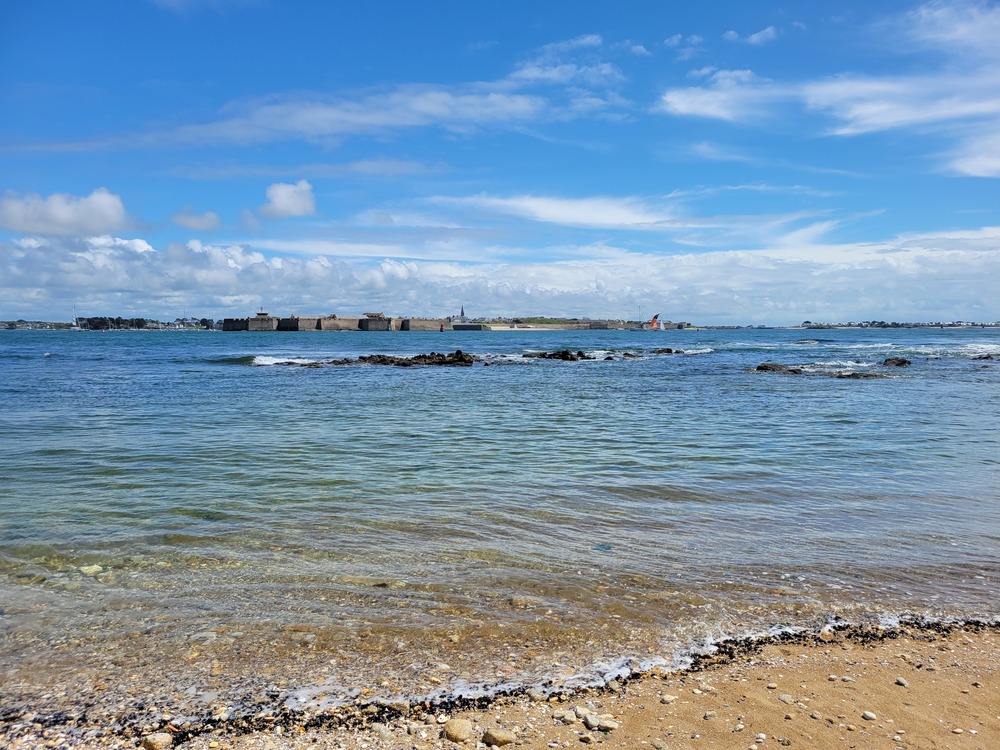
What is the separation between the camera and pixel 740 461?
12.1 metres

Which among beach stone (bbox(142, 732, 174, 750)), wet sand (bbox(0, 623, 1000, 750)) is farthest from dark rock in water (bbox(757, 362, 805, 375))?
beach stone (bbox(142, 732, 174, 750))

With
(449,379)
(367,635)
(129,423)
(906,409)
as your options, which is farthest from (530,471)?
(449,379)

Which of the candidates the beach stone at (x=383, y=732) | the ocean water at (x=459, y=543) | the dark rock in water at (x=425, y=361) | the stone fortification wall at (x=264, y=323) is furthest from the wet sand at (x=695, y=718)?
the stone fortification wall at (x=264, y=323)

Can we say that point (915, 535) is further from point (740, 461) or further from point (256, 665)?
point (256, 665)

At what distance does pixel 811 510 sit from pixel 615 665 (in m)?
5.28

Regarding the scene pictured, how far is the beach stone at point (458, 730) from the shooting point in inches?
150

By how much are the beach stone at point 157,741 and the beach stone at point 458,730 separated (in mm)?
1564

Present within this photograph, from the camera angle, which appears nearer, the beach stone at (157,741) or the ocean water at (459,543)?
the beach stone at (157,741)

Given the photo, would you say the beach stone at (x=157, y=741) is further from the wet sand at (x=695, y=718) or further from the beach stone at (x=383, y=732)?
the beach stone at (x=383, y=732)

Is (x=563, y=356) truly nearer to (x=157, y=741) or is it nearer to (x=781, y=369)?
(x=781, y=369)

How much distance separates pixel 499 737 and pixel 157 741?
1.93m

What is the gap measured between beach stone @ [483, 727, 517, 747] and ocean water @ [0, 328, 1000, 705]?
2.00 ft

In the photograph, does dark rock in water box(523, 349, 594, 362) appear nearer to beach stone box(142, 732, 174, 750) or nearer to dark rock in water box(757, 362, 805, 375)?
dark rock in water box(757, 362, 805, 375)

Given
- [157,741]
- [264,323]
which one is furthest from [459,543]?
[264,323]
